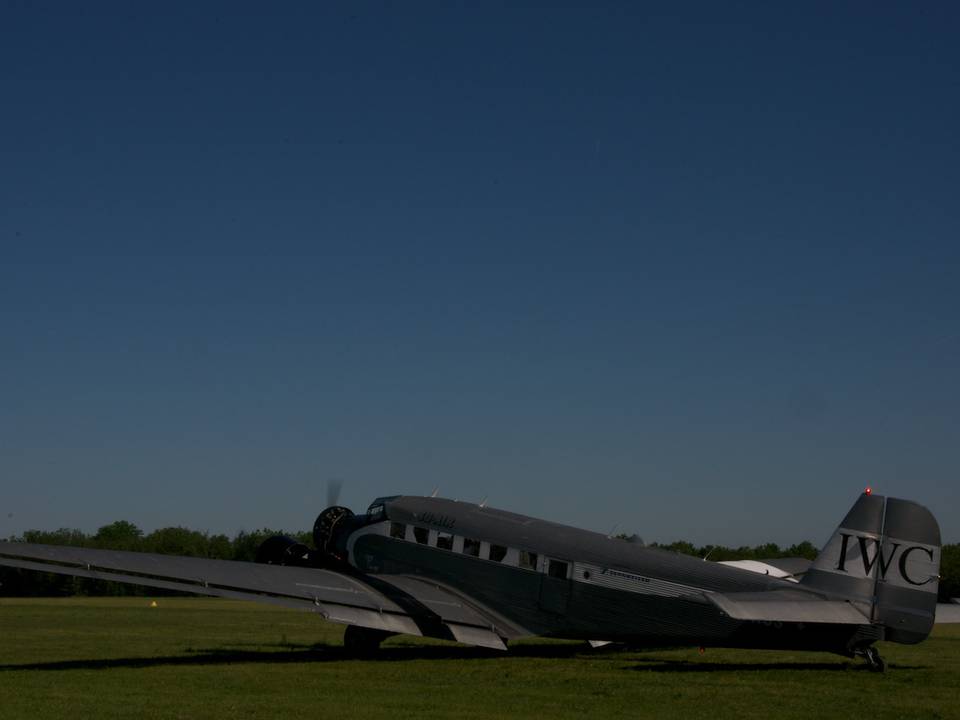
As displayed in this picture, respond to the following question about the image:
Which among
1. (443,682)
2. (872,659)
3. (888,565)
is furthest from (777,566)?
(443,682)

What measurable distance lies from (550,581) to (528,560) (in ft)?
2.14

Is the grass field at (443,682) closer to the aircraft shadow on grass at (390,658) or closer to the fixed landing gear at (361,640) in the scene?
the aircraft shadow on grass at (390,658)

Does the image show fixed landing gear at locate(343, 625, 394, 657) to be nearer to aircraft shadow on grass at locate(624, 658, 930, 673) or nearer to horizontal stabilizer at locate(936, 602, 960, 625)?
aircraft shadow on grass at locate(624, 658, 930, 673)

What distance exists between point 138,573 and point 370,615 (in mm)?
4325

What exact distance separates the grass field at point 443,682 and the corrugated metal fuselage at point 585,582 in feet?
2.13

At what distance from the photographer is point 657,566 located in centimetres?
2000

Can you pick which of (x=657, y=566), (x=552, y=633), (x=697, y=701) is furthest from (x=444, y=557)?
(x=697, y=701)

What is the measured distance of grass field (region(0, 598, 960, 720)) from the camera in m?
13.9

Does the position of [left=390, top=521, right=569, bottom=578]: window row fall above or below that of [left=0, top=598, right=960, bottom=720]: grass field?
above

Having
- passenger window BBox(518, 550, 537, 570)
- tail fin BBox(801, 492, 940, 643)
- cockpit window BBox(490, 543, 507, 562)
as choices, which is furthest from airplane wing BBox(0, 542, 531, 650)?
tail fin BBox(801, 492, 940, 643)

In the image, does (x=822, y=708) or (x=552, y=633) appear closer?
(x=822, y=708)

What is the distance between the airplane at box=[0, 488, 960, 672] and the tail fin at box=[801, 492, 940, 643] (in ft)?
0.07

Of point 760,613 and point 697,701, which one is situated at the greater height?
point 760,613

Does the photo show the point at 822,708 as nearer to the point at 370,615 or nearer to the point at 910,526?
the point at 910,526
